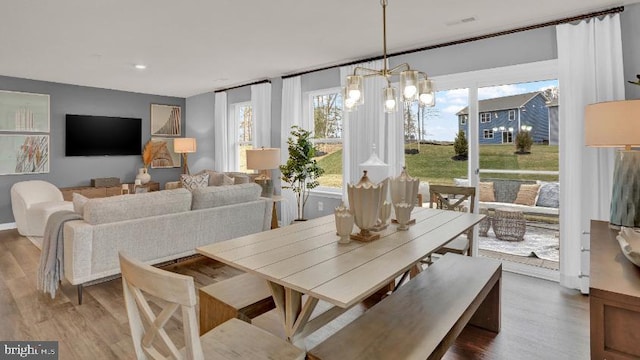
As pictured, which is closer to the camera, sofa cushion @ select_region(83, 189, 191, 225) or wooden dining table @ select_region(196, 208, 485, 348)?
wooden dining table @ select_region(196, 208, 485, 348)

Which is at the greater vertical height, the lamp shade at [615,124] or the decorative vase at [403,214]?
the lamp shade at [615,124]

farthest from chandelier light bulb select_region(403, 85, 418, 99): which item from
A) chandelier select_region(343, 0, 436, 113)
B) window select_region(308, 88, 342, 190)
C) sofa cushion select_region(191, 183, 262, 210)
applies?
window select_region(308, 88, 342, 190)

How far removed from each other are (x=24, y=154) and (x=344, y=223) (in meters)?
6.44

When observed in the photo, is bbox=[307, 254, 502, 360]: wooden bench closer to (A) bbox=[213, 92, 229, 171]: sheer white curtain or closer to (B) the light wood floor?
(B) the light wood floor

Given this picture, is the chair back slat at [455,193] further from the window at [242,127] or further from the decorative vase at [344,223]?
the window at [242,127]

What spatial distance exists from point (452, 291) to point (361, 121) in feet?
9.64

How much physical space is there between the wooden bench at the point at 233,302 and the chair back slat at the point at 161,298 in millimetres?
621

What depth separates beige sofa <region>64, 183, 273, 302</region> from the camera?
2.85 m

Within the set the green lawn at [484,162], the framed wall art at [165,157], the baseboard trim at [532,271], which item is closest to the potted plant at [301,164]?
the green lawn at [484,162]

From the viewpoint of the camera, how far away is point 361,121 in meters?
4.64

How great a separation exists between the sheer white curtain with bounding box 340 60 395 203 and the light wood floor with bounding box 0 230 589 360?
2.12 metres

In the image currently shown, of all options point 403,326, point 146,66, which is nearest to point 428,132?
point 403,326

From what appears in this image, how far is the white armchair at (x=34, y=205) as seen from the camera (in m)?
4.88

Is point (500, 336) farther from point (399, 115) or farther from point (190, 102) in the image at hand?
point (190, 102)
